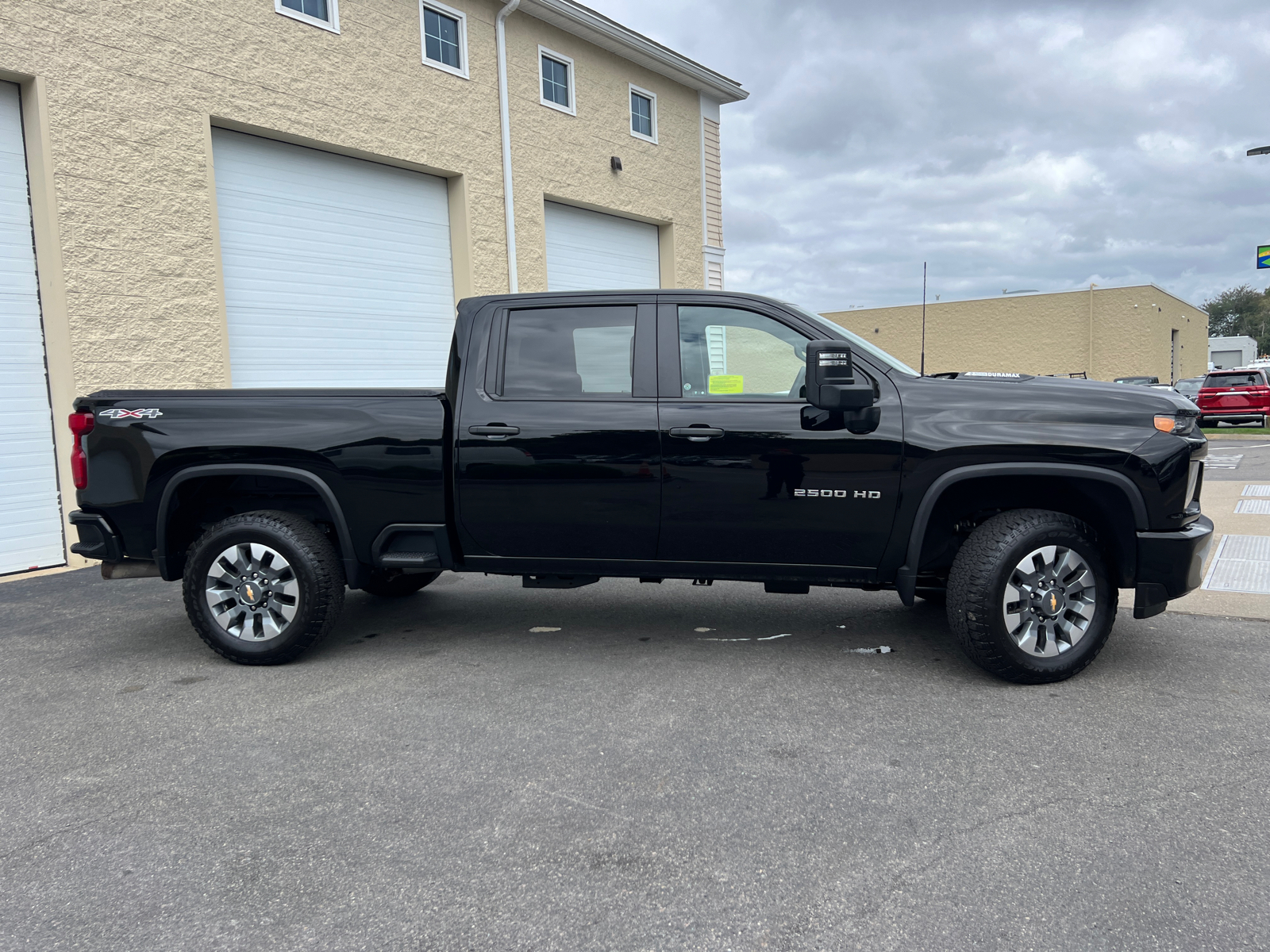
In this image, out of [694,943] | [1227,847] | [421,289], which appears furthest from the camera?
[421,289]

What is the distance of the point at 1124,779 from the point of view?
3.22 metres

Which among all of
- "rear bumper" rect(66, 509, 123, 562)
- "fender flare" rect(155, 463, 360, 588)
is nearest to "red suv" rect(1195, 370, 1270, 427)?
"fender flare" rect(155, 463, 360, 588)

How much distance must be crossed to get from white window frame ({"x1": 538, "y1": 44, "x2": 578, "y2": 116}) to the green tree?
336ft

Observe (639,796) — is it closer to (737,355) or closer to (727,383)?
(727,383)

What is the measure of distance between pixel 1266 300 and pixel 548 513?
381 ft

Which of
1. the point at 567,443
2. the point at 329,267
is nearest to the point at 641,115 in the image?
the point at 329,267

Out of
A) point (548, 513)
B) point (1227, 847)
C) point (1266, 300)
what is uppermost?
point (1266, 300)

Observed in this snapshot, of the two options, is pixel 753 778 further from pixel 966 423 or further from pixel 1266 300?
pixel 1266 300

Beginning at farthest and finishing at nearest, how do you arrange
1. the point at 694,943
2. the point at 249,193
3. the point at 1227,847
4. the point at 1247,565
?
the point at 249,193, the point at 1247,565, the point at 1227,847, the point at 694,943

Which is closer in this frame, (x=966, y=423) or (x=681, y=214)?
(x=966, y=423)

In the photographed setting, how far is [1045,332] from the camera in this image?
4028 cm

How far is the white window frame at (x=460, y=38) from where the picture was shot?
1089 centimetres

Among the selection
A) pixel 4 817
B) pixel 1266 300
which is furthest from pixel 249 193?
pixel 1266 300

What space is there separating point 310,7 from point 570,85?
4.22m
